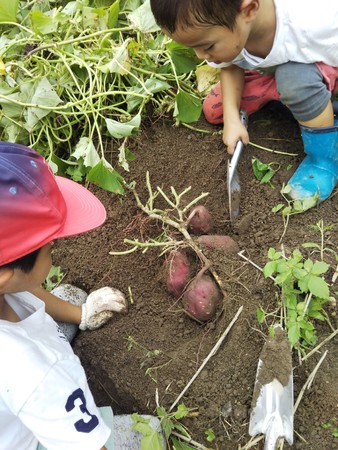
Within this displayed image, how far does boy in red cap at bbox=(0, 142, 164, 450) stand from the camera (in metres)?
0.84

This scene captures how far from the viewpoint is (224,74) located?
62.3 inches

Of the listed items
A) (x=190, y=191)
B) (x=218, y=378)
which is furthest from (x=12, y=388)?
(x=190, y=191)

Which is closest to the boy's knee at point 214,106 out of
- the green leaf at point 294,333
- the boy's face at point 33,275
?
the green leaf at point 294,333

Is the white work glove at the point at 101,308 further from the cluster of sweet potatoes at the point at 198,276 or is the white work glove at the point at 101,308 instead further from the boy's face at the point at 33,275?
the boy's face at the point at 33,275

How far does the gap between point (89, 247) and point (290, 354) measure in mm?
746

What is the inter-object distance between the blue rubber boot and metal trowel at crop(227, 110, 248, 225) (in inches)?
6.5

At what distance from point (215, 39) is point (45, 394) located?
3.04ft

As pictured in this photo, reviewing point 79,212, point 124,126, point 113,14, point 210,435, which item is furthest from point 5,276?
point 113,14

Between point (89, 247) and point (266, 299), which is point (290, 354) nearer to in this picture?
point (266, 299)

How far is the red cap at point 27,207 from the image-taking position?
0.82m

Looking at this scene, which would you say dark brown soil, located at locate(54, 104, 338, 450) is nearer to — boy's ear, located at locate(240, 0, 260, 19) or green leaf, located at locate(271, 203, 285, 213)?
green leaf, located at locate(271, 203, 285, 213)

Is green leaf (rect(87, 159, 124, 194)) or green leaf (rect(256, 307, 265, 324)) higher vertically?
green leaf (rect(87, 159, 124, 194))

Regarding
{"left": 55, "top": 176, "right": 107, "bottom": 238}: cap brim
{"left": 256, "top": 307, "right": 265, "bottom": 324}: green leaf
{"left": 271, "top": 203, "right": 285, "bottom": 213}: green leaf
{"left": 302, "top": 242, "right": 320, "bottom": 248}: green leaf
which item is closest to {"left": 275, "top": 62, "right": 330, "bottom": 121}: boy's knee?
{"left": 271, "top": 203, "right": 285, "bottom": 213}: green leaf

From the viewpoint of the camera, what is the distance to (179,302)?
1.42 m
